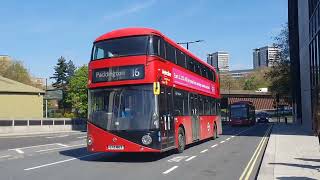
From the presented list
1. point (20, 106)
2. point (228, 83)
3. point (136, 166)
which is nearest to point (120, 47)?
point (136, 166)

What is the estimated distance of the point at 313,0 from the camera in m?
37.7

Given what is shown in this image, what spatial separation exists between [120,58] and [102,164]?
11.7 ft

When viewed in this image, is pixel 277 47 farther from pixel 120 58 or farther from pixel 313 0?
pixel 120 58

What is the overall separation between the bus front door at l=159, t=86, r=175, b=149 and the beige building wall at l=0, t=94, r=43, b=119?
1630 inches

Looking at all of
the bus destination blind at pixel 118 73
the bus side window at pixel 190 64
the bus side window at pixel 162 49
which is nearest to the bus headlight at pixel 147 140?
the bus destination blind at pixel 118 73

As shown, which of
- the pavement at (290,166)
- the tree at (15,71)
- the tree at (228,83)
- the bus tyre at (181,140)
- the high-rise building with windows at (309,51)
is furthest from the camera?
the tree at (228,83)

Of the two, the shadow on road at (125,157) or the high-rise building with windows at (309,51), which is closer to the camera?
the shadow on road at (125,157)

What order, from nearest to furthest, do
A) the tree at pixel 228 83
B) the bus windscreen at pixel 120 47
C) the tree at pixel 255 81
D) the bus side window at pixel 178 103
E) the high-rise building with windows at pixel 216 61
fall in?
the bus windscreen at pixel 120 47 → the bus side window at pixel 178 103 → the high-rise building with windows at pixel 216 61 → the tree at pixel 228 83 → the tree at pixel 255 81

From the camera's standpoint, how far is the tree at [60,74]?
121062 mm

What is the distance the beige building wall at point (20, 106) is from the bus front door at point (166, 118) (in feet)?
136

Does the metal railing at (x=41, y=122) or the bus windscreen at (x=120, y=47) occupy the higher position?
the bus windscreen at (x=120, y=47)

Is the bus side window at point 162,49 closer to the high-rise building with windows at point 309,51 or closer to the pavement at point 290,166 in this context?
the pavement at point 290,166

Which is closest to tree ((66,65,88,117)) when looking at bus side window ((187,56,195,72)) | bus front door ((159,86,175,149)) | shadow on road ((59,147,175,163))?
bus side window ((187,56,195,72))

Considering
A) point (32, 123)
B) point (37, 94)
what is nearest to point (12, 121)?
point (32, 123)
